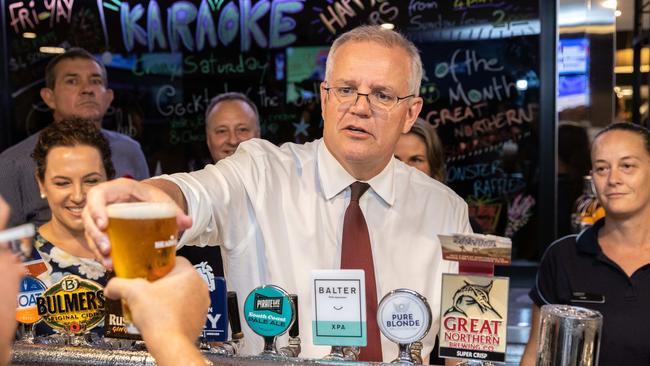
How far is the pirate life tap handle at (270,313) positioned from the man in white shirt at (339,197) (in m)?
0.30

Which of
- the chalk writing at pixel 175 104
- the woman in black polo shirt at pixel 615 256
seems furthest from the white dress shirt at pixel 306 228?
the chalk writing at pixel 175 104

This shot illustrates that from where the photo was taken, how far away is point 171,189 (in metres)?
1.71

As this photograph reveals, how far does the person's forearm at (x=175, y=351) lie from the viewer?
1.10 m

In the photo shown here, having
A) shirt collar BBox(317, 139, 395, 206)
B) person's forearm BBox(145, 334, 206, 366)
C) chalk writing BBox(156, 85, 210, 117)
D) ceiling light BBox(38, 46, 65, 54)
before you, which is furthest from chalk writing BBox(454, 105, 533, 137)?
person's forearm BBox(145, 334, 206, 366)

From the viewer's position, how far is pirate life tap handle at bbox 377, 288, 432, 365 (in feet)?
5.24

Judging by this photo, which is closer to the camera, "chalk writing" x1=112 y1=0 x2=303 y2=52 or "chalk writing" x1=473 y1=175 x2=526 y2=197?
"chalk writing" x1=473 y1=175 x2=526 y2=197

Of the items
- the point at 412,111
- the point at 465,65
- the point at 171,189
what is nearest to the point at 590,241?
the point at 412,111

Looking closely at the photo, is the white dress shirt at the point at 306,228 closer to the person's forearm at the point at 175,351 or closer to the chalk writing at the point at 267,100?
the person's forearm at the point at 175,351

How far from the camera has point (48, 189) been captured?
→ 2613mm

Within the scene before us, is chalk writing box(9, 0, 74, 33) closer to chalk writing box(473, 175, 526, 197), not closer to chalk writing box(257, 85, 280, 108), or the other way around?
chalk writing box(257, 85, 280, 108)

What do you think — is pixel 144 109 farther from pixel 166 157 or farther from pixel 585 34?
pixel 585 34

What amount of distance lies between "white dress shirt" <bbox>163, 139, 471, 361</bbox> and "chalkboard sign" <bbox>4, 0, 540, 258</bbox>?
3.30 metres

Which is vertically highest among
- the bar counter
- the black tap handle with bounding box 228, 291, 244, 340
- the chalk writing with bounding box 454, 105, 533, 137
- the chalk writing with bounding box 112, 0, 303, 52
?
the chalk writing with bounding box 112, 0, 303, 52

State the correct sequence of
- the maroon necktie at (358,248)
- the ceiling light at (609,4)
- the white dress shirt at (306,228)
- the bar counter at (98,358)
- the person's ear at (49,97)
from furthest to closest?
the ceiling light at (609,4) < the person's ear at (49,97) < the white dress shirt at (306,228) < the maroon necktie at (358,248) < the bar counter at (98,358)
